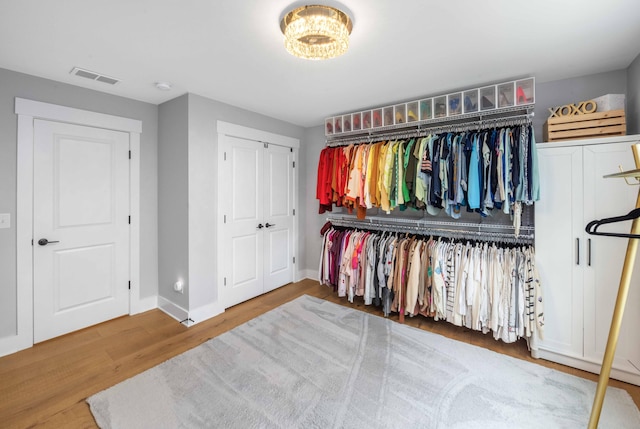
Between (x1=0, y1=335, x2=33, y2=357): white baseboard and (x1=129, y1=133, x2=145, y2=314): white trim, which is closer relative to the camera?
(x1=0, y1=335, x2=33, y2=357): white baseboard

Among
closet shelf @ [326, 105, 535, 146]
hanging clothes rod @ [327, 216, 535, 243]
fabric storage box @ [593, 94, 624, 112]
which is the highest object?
closet shelf @ [326, 105, 535, 146]

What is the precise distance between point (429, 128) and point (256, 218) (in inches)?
92.7

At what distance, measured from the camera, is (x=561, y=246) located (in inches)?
86.6

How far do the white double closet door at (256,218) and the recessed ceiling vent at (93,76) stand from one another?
112 cm

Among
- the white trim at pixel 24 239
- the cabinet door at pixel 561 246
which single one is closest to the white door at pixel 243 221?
the white trim at pixel 24 239

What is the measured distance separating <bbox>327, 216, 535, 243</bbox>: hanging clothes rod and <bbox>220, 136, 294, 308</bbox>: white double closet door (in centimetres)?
82

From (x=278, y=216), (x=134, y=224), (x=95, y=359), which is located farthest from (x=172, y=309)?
(x=278, y=216)

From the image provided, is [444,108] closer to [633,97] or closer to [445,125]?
[445,125]

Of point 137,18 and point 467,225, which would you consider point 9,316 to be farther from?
point 467,225

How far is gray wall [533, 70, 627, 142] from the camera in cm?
228

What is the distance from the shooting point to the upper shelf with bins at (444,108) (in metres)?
2.33

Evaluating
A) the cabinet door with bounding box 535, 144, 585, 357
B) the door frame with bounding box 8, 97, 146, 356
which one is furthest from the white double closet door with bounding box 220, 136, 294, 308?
the cabinet door with bounding box 535, 144, 585, 357

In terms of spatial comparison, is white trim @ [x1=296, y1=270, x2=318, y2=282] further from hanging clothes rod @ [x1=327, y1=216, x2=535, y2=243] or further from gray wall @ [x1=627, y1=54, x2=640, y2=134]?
gray wall @ [x1=627, y1=54, x2=640, y2=134]

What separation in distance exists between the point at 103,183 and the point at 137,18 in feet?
6.33
